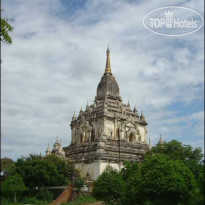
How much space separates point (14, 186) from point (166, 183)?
67.3ft

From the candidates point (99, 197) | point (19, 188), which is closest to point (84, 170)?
point (19, 188)

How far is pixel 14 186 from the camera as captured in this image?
39531mm

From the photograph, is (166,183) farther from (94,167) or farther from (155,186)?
(94,167)

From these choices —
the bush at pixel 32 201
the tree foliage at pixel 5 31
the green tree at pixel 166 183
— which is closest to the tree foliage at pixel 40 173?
the bush at pixel 32 201

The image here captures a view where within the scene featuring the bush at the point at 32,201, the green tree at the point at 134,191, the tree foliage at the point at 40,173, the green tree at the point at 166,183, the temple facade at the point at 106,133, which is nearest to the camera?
the green tree at the point at 166,183

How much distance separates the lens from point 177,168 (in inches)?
1067

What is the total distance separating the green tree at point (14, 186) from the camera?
39562 mm

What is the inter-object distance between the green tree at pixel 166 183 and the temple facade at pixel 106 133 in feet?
59.7

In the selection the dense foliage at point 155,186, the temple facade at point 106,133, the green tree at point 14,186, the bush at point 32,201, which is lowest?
the bush at point 32,201

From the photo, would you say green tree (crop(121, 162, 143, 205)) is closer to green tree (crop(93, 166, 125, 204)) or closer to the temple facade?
green tree (crop(93, 166, 125, 204))

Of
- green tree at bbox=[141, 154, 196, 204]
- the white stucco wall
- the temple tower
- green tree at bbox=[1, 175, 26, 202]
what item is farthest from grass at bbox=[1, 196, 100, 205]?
green tree at bbox=[141, 154, 196, 204]

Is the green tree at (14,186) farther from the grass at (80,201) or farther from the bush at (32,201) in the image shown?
the bush at (32,201)

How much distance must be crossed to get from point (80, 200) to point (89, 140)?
13.6m

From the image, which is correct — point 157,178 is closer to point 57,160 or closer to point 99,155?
point 99,155
